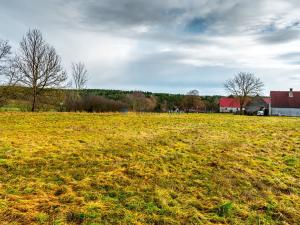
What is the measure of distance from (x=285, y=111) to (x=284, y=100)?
263 cm

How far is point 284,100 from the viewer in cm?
6231

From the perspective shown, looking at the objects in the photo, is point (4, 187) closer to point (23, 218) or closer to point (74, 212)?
point (23, 218)

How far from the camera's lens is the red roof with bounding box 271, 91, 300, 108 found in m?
61.6

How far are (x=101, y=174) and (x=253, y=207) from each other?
11.3 feet

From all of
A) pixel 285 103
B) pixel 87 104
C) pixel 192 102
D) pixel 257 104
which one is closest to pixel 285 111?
pixel 285 103

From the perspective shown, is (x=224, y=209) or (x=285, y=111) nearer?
(x=224, y=209)

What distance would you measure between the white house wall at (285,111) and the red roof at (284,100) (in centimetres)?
70

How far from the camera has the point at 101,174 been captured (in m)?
6.39

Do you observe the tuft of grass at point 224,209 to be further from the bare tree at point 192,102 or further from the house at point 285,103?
the bare tree at point 192,102

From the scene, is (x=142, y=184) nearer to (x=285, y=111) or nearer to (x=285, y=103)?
(x=285, y=111)

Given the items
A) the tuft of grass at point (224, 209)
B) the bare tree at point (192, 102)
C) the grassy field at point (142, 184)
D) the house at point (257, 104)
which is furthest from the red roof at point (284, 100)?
the tuft of grass at point (224, 209)

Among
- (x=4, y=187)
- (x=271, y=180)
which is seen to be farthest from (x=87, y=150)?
(x=271, y=180)

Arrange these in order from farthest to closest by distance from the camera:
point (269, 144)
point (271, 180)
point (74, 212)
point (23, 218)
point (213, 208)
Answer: point (269, 144) < point (271, 180) < point (213, 208) < point (74, 212) < point (23, 218)

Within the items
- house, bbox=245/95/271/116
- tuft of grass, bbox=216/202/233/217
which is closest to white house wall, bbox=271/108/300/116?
house, bbox=245/95/271/116
